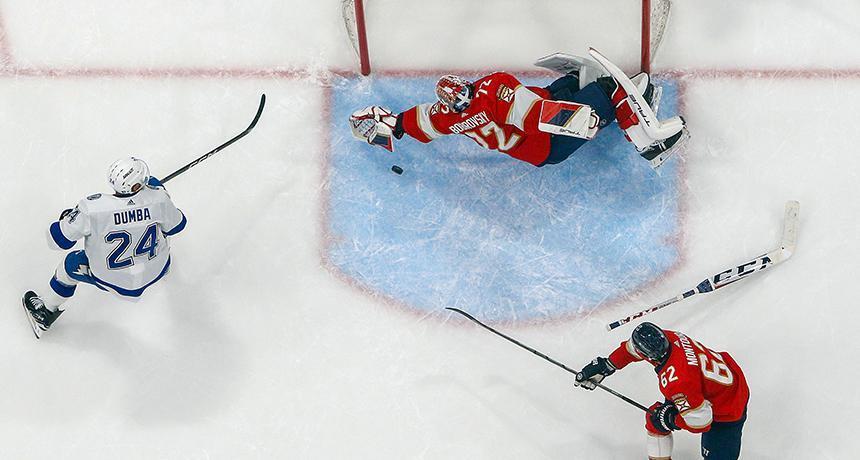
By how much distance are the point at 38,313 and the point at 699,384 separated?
9.43ft

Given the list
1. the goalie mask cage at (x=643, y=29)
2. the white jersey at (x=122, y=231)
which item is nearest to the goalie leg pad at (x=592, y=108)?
the goalie mask cage at (x=643, y=29)

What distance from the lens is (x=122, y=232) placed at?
4.69 metres

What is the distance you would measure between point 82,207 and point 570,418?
2.29 m

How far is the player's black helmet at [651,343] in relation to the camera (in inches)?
183

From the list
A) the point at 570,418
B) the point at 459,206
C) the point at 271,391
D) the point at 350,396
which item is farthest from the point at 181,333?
the point at 570,418

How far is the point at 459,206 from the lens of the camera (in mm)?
5379

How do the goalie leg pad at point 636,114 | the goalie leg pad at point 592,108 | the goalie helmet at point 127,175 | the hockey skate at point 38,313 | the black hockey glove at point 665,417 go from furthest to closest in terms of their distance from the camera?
the hockey skate at point 38,313, the goalie leg pad at point 592,108, the goalie leg pad at point 636,114, the black hockey glove at point 665,417, the goalie helmet at point 127,175

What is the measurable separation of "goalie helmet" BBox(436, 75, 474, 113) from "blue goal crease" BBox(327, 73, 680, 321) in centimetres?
52

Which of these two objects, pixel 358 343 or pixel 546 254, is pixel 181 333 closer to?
pixel 358 343

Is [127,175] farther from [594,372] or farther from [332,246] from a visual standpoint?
[594,372]

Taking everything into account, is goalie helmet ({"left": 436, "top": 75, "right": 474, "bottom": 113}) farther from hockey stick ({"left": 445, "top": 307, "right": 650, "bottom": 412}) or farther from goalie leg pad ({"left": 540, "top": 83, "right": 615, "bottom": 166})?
hockey stick ({"left": 445, "top": 307, "right": 650, "bottom": 412})

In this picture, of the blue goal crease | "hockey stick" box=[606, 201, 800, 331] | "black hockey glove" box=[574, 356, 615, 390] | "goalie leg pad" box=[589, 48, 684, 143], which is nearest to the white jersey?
the blue goal crease

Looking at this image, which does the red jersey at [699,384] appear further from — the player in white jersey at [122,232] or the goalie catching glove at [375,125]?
the player in white jersey at [122,232]

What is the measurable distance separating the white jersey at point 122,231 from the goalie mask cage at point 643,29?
118 centimetres
